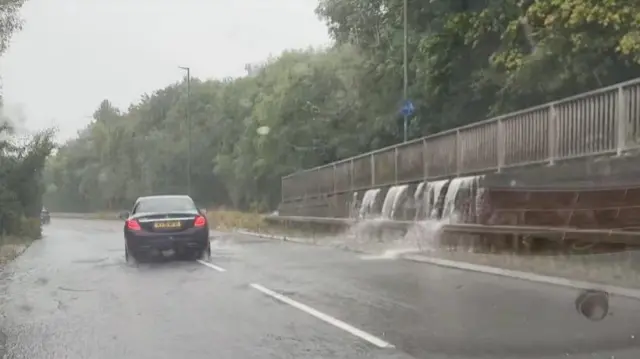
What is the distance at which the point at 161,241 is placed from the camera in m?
19.3

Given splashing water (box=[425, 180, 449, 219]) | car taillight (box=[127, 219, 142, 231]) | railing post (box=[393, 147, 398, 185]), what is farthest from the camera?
railing post (box=[393, 147, 398, 185])

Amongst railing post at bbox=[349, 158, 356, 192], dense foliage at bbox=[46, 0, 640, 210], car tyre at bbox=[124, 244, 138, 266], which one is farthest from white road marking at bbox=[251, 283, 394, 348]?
railing post at bbox=[349, 158, 356, 192]

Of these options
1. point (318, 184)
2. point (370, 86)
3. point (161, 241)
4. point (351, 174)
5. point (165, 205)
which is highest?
point (370, 86)

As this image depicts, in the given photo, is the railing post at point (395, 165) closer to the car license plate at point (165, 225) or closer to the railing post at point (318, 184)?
the railing post at point (318, 184)

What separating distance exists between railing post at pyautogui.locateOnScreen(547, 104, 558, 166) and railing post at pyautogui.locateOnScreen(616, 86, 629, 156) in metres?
2.45

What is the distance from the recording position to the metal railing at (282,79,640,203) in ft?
50.4

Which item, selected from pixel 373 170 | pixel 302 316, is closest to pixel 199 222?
pixel 302 316

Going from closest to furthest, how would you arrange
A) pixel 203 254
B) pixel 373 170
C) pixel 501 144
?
pixel 203 254 → pixel 501 144 → pixel 373 170

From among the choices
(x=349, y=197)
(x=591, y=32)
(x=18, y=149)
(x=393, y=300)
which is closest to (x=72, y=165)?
(x=18, y=149)

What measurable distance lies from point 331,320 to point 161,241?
33.5 feet

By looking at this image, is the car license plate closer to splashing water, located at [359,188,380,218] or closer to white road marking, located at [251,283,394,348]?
white road marking, located at [251,283,394,348]

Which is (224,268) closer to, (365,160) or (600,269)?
(600,269)

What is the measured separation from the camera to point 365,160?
32000 millimetres

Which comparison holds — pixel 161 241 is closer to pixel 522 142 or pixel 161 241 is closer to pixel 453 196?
pixel 453 196
